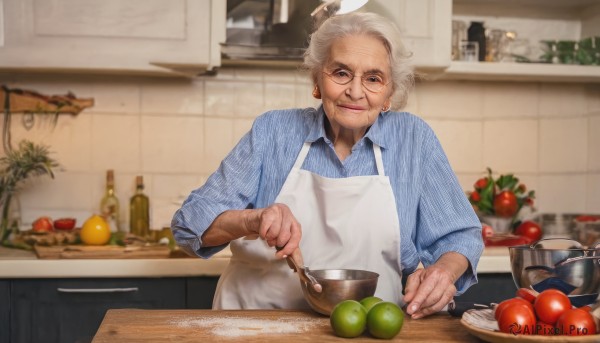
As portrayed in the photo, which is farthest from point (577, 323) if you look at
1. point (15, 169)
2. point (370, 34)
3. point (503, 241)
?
point (15, 169)

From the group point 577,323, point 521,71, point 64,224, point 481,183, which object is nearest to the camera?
point 577,323

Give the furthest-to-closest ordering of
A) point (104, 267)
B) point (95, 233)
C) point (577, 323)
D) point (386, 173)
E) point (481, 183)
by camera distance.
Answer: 1. point (481, 183)
2. point (95, 233)
3. point (104, 267)
4. point (386, 173)
5. point (577, 323)

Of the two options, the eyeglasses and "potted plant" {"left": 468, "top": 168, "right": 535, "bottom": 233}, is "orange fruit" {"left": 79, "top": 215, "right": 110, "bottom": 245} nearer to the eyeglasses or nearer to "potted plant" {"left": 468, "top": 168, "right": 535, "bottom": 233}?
the eyeglasses

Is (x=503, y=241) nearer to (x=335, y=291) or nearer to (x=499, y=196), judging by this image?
(x=499, y=196)

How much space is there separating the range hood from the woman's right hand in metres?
1.28

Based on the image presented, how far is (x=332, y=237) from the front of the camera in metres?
1.72

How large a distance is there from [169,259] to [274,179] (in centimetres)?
80

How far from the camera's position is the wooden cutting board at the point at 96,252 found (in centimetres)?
239

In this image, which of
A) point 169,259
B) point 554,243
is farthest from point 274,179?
point 554,243

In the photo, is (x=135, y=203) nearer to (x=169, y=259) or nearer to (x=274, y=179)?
(x=169, y=259)

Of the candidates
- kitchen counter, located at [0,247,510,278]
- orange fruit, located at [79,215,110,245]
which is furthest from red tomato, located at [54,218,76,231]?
kitchen counter, located at [0,247,510,278]

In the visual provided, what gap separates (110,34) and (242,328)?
1.51 meters

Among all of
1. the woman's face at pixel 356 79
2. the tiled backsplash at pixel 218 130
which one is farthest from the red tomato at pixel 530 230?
the woman's face at pixel 356 79

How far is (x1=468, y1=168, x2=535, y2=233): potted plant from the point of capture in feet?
9.43
